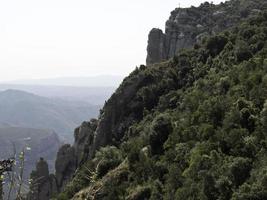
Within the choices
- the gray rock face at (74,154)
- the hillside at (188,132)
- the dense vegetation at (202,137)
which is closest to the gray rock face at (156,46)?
the hillside at (188,132)

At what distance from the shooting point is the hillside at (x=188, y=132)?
112 feet

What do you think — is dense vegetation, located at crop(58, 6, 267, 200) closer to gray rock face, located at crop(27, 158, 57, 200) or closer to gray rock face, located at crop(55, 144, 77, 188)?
gray rock face, located at crop(55, 144, 77, 188)

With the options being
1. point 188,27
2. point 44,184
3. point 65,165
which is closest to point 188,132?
point 65,165

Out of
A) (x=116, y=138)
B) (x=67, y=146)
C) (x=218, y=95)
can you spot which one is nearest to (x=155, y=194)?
(x=218, y=95)

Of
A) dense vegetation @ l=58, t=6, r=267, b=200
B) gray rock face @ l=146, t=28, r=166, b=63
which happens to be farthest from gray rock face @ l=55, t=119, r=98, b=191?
gray rock face @ l=146, t=28, r=166, b=63

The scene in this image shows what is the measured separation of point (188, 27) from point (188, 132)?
66.1 metres

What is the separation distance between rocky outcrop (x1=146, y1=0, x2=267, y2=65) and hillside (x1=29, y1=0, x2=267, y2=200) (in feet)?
78.6

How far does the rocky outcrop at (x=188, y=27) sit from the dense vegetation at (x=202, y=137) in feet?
101

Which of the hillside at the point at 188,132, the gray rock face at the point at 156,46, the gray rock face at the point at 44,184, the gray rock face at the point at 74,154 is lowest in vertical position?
the gray rock face at the point at 44,184

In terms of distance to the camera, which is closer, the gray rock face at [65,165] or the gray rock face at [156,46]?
the gray rock face at [65,165]

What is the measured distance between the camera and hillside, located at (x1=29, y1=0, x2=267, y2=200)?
3425cm

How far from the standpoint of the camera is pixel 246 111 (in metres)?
40.0

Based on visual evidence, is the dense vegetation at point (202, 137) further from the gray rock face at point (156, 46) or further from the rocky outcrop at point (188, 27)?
the gray rock face at point (156, 46)

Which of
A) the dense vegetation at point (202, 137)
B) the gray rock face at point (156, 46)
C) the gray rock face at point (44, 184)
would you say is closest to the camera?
the dense vegetation at point (202, 137)
